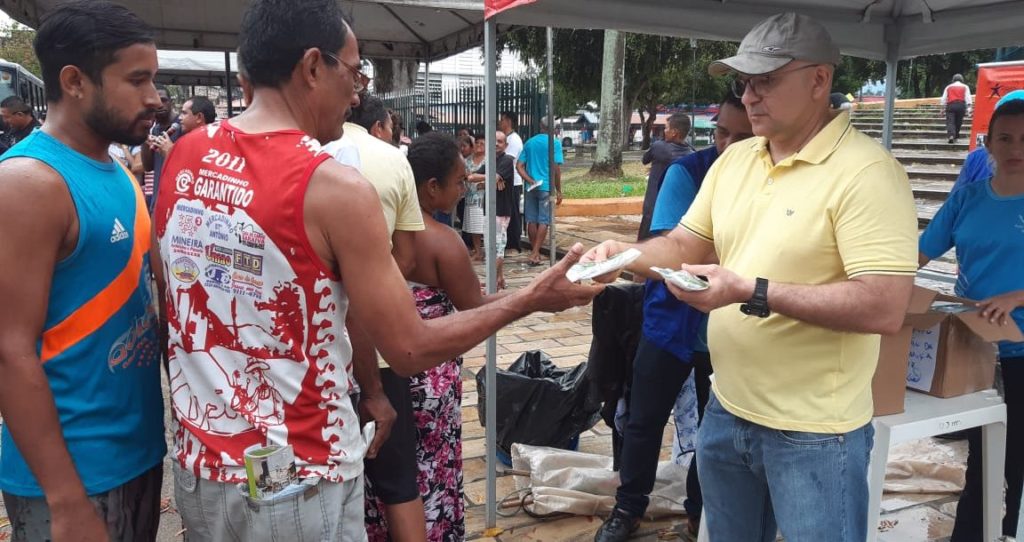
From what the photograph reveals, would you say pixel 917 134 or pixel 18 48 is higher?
Answer: pixel 18 48

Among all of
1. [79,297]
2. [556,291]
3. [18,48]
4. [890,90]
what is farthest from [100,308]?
[18,48]

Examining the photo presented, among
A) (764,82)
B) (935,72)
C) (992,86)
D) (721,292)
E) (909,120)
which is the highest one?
(935,72)

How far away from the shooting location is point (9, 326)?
4.66ft

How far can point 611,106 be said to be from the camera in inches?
738

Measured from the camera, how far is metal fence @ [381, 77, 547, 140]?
10.5 meters

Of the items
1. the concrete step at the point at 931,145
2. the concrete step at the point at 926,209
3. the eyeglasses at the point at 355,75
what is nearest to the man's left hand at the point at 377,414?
the eyeglasses at the point at 355,75

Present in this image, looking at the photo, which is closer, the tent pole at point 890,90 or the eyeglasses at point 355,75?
the eyeglasses at point 355,75

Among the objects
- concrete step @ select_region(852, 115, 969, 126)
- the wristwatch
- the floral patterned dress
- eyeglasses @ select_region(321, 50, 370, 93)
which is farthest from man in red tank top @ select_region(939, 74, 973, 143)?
eyeglasses @ select_region(321, 50, 370, 93)

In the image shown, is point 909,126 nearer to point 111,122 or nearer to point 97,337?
point 111,122

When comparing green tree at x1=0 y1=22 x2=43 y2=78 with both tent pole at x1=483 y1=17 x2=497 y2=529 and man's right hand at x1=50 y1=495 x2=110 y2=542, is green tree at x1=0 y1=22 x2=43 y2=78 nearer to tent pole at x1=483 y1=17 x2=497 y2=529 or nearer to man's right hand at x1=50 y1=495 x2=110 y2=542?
tent pole at x1=483 y1=17 x2=497 y2=529

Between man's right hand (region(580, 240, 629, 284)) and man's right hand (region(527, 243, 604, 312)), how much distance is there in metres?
0.12

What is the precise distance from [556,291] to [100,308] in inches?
38.2

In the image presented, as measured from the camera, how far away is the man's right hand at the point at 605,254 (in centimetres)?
192

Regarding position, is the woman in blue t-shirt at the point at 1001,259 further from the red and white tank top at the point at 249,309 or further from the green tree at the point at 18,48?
the green tree at the point at 18,48
